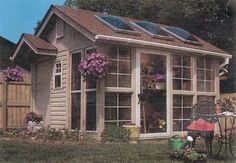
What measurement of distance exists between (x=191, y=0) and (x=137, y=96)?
8319 mm

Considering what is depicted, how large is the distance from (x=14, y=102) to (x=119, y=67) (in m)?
4.03

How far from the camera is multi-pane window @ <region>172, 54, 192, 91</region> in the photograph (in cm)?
1408

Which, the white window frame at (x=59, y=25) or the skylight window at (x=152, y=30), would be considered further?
the white window frame at (x=59, y=25)

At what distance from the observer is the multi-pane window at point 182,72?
14.1 metres

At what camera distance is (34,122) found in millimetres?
13617

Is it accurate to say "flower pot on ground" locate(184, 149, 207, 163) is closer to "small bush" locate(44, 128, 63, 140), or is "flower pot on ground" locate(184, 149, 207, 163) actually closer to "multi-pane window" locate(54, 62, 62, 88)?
"small bush" locate(44, 128, 63, 140)

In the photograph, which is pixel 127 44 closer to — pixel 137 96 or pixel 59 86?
pixel 137 96

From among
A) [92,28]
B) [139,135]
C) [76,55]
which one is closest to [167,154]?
[139,135]

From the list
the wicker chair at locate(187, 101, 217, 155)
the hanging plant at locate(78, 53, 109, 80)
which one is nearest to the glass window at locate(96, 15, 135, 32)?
the hanging plant at locate(78, 53, 109, 80)

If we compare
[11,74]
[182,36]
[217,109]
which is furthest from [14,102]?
[217,109]

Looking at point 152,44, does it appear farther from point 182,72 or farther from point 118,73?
point 182,72

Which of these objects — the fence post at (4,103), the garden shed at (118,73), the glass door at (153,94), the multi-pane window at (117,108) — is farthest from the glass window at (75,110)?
the fence post at (4,103)

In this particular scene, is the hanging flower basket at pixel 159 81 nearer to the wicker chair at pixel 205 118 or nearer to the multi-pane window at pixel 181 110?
the multi-pane window at pixel 181 110

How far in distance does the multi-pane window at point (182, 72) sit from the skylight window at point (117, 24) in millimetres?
1773
